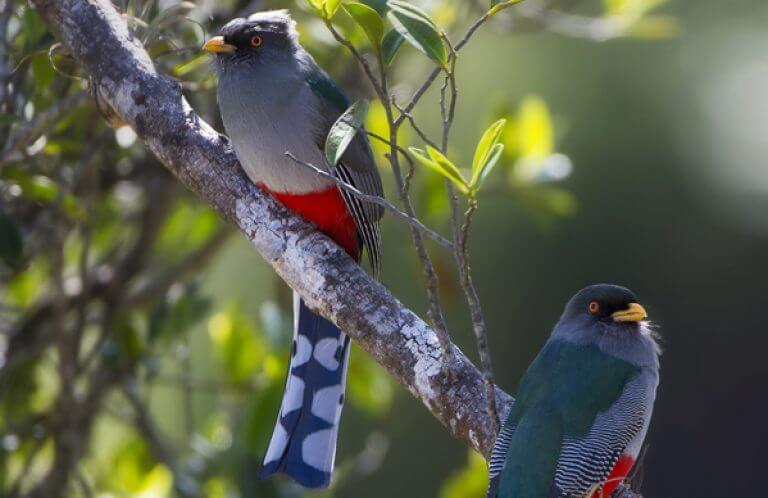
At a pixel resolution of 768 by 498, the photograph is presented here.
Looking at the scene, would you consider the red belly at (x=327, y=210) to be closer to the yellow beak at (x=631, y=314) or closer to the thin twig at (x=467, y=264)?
the yellow beak at (x=631, y=314)

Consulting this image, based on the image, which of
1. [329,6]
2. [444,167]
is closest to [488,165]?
[444,167]

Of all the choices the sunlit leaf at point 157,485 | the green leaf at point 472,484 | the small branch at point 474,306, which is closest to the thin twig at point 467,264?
the small branch at point 474,306

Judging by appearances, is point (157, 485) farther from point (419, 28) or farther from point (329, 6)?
point (419, 28)

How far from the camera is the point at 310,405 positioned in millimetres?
3949

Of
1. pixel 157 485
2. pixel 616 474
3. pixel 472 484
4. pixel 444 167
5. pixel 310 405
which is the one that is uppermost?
pixel 444 167

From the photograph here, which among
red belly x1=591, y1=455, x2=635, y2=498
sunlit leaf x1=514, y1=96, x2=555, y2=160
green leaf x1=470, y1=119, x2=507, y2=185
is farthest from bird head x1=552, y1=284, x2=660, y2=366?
green leaf x1=470, y1=119, x2=507, y2=185

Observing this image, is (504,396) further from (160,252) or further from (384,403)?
(160,252)

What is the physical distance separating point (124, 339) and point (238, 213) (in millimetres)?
1332

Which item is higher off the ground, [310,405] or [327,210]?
[327,210]

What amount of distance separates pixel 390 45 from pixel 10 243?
150cm

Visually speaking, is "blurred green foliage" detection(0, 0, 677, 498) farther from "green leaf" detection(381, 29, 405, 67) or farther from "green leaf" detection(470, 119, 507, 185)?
"green leaf" detection(470, 119, 507, 185)

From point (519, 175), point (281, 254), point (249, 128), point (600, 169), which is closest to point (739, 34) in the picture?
point (600, 169)

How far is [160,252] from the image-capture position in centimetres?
552

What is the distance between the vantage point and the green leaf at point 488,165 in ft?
9.11
